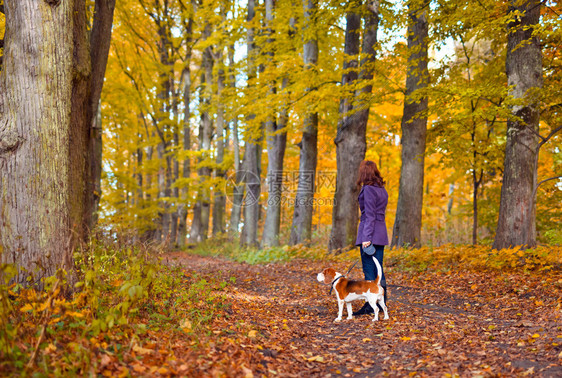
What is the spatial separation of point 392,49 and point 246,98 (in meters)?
4.57

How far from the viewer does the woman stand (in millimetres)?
5262

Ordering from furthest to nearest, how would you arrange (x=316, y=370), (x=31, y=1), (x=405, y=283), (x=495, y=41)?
(x=495, y=41), (x=405, y=283), (x=31, y=1), (x=316, y=370)

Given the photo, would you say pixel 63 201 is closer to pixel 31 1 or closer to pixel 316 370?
A: pixel 31 1

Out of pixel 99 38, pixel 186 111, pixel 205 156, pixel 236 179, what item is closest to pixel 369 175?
pixel 99 38

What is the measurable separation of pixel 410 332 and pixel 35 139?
4684 millimetres

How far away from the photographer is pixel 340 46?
47.9 feet

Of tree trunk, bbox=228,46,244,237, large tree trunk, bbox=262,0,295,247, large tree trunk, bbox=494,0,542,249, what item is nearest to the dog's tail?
large tree trunk, bbox=494,0,542,249

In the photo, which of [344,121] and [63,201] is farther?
[344,121]

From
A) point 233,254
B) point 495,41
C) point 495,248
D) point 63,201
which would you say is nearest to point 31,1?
point 63,201

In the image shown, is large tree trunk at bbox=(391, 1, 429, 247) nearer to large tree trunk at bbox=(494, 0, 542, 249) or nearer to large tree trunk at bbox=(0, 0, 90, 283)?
large tree trunk at bbox=(494, 0, 542, 249)

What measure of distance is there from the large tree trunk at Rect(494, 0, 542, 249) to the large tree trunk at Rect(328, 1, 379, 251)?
3549mm

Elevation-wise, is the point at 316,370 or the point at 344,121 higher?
the point at 344,121

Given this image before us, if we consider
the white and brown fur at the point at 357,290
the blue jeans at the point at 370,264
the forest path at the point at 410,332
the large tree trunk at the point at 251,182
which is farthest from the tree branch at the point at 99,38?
the large tree trunk at the point at 251,182

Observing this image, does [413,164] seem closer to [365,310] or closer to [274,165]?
[274,165]
